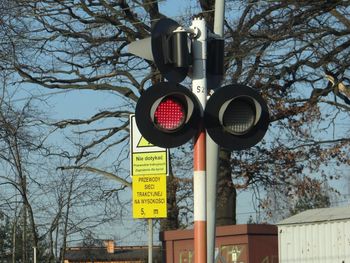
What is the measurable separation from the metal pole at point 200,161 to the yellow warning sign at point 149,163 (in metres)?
2.09

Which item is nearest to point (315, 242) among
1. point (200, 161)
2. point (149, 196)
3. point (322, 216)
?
point (322, 216)

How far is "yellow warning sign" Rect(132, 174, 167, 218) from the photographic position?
358 inches

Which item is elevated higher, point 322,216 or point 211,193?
point 322,216

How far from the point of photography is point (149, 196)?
30.2 ft

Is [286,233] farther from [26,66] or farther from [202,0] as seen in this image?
[26,66]

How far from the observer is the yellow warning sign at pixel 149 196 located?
9.09 m

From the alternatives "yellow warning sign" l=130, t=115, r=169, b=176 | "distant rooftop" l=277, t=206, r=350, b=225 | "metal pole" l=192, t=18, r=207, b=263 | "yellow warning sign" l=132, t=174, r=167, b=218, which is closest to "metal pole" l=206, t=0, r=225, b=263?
"metal pole" l=192, t=18, r=207, b=263

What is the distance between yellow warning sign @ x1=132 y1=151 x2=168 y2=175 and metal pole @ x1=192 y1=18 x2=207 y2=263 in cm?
209

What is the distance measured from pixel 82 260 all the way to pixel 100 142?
13629 millimetres

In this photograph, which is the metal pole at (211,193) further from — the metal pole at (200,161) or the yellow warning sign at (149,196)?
the yellow warning sign at (149,196)

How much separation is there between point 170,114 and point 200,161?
555mm

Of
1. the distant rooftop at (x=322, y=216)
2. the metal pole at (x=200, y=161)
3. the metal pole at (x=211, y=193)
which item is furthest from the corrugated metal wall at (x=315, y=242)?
the metal pole at (x=200, y=161)

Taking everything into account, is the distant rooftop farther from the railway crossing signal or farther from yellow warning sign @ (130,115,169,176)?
the railway crossing signal

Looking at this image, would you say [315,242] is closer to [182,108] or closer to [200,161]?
[200,161]
